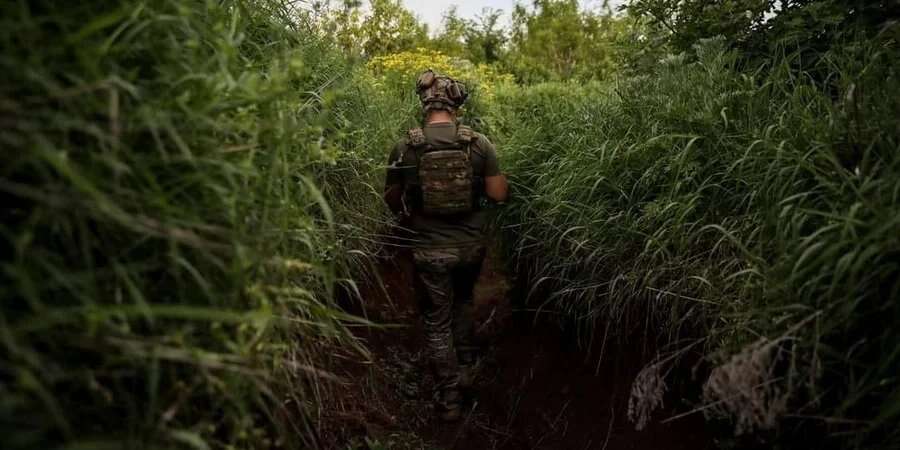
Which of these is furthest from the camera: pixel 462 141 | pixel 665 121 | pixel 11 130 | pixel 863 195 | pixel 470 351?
pixel 470 351

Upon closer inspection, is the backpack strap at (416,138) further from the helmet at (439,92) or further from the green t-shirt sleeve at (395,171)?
the helmet at (439,92)

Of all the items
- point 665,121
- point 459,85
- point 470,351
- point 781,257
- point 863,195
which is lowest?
point 470,351

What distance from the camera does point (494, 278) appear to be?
5086 millimetres

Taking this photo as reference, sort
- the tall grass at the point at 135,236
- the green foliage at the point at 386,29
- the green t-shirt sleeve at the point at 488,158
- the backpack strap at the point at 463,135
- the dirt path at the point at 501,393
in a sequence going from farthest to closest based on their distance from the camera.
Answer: the green foliage at the point at 386,29, the green t-shirt sleeve at the point at 488,158, the backpack strap at the point at 463,135, the dirt path at the point at 501,393, the tall grass at the point at 135,236

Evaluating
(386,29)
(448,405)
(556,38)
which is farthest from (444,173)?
(556,38)

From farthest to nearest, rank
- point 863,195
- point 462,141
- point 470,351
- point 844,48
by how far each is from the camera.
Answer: point 470,351 → point 462,141 → point 844,48 → point 863,195

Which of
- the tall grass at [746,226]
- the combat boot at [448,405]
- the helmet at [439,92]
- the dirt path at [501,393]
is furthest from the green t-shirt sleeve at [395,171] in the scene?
the combat boot at [448,405]

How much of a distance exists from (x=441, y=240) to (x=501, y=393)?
1.14m

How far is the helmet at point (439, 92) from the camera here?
4047mm

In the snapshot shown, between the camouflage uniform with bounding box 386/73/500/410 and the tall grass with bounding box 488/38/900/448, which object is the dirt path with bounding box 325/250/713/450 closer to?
the camouflage uniform with bounding box 386/73/500/410

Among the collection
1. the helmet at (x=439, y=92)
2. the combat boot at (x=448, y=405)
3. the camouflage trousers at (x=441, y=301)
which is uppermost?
the helmet at (x=439, y=92)

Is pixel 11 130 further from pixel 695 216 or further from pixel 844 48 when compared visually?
pixel 844 48


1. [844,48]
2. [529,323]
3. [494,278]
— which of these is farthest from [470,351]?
[844,48]

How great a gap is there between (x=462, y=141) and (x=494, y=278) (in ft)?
4.94
